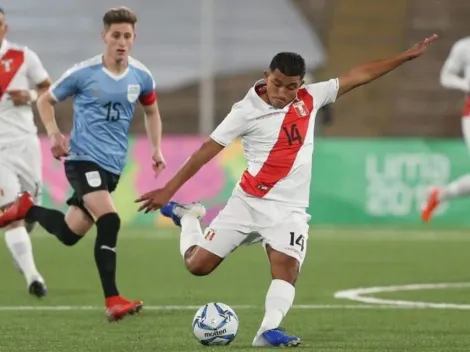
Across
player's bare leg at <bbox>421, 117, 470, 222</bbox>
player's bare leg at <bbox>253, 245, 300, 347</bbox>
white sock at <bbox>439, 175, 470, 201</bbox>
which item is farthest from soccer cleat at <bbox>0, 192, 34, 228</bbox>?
white sock at <bbox>439, 175, 470, 201</bbox>

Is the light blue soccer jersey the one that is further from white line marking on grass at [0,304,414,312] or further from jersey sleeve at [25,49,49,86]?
jersey sleeve at [25,49,49,86]

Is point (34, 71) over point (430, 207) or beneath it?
over

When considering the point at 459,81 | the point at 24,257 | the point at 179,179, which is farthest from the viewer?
the point at 459,81

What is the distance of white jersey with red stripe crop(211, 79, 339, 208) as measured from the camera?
24.3ft

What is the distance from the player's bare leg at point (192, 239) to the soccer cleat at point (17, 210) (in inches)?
62.2

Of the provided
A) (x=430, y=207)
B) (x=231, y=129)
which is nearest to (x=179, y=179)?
(x=231, y=129)

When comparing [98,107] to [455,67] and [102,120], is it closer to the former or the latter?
[102,120]

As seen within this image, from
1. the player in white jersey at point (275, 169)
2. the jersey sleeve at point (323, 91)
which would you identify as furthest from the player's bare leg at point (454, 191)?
the player in white jersey at point (275, 169)

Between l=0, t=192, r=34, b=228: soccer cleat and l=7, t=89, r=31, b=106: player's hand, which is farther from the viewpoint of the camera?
l=7, t=89, r=31, b=106: player's hand

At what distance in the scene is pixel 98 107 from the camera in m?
9.05

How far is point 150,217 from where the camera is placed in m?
18.4

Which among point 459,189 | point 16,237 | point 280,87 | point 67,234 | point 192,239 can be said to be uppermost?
point 280,87

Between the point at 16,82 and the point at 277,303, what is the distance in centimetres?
418

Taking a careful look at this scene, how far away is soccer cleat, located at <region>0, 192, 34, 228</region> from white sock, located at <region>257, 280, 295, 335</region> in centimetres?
294
